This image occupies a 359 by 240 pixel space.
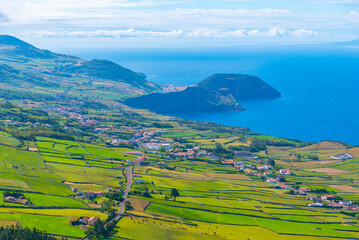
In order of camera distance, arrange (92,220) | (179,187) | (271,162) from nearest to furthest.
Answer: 1. (92,220)
2. (179,187)
3. (271,162)

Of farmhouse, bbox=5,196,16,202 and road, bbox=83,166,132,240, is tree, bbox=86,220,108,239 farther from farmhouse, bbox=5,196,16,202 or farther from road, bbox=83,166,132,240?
farmhouse, bbox=5,196,16,202

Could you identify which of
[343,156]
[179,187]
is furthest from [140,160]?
[343,156]

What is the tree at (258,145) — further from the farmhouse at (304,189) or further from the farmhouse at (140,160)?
the farmhouse at (140,160)

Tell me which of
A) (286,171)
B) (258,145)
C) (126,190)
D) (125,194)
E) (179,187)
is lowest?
(179,187)

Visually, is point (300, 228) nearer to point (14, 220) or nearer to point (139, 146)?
point (14, 220)

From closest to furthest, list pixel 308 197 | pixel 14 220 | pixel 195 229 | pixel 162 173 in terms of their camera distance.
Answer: pixel 14 220 → pixel 195 229 → pixel 308 197 → pixel 162 173

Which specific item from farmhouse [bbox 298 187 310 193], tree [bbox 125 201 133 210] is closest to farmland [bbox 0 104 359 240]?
tree [bbox 125 201 133 210]

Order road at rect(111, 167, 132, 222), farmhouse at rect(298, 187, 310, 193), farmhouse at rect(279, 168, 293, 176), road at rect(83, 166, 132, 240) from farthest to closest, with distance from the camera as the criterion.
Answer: farmhouse at rect(279, 168, 293, 176), farmhouse at rect(298, 187, 310, 193), road at rect(111, 167, 132, 222), road at rect(83, 166, 132, 240)

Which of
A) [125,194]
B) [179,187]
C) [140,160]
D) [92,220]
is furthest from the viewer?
[140,160]

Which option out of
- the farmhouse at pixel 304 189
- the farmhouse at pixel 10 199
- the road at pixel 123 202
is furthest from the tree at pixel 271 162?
the farmhouse at pixel 10 199

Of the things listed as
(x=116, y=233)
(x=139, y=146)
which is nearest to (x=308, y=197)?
(x=116, y=233)

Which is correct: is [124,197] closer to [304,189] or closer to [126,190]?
[126,190]
